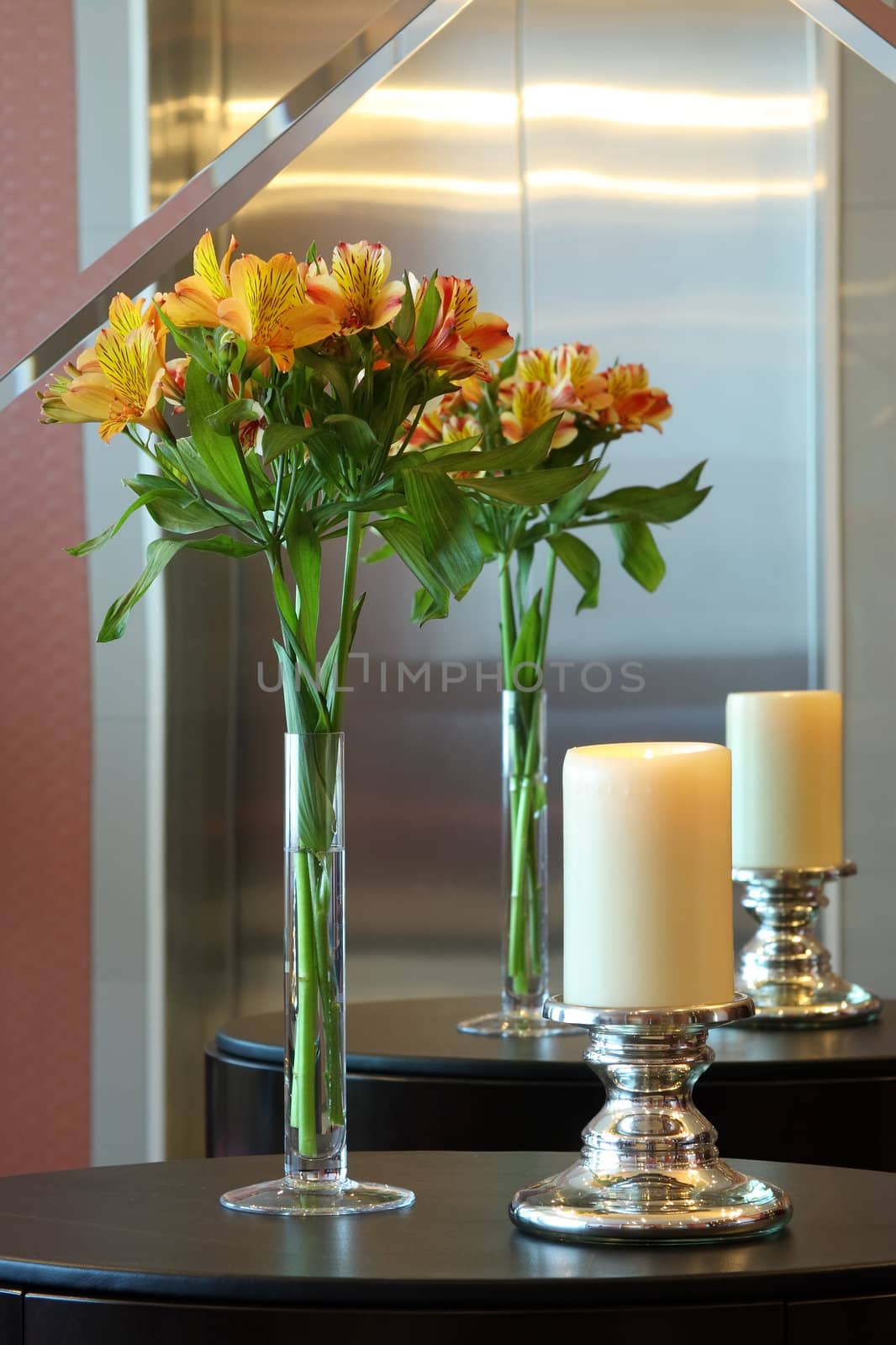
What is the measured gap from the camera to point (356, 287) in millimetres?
858

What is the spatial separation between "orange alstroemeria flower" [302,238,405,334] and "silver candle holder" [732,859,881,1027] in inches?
24.8

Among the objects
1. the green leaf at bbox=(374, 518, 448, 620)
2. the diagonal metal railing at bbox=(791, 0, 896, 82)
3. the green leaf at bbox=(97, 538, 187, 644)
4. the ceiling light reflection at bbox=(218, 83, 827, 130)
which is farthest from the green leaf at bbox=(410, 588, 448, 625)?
the ceiling light reflection at bbox=(218, 83, 827, 130)

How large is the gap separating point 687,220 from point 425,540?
4.26 ft

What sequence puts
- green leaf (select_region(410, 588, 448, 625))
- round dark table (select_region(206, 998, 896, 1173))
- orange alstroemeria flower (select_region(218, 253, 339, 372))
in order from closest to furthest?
1. orange alstroemeria flower (select_region(218, 253, 339, 372))
2. green leaf (select_region(410, 588, 448, 625))
3. round dark table (select_region(206, 998, 896, 1173))

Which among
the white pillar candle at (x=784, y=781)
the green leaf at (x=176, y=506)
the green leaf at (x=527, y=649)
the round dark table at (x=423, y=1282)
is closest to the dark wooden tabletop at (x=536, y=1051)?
the white pillar candle at (x=784, y=781)

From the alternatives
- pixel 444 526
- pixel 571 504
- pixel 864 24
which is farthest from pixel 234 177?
pixel 444 526

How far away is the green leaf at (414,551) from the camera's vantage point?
0.88 metres

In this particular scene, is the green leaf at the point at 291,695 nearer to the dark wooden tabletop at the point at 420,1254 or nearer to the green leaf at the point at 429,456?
the green leaf at the point at 429,456

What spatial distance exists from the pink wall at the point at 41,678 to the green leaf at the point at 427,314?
1.23 meters

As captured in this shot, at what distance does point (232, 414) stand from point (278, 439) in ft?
0.09

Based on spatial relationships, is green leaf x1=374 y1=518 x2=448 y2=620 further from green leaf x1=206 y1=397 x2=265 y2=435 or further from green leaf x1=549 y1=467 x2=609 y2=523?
green leaf x1=549 y1=467 x2=609 y2=523

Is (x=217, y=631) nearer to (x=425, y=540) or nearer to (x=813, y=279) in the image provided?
(x=813, y=279)

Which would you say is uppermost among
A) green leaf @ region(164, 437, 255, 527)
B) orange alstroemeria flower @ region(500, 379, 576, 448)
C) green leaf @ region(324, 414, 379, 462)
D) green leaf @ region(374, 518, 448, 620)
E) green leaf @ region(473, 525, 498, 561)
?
orange alstroemeria flower @ region(500, 379, 576, 448)

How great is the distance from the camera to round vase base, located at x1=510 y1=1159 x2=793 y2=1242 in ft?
2.45
